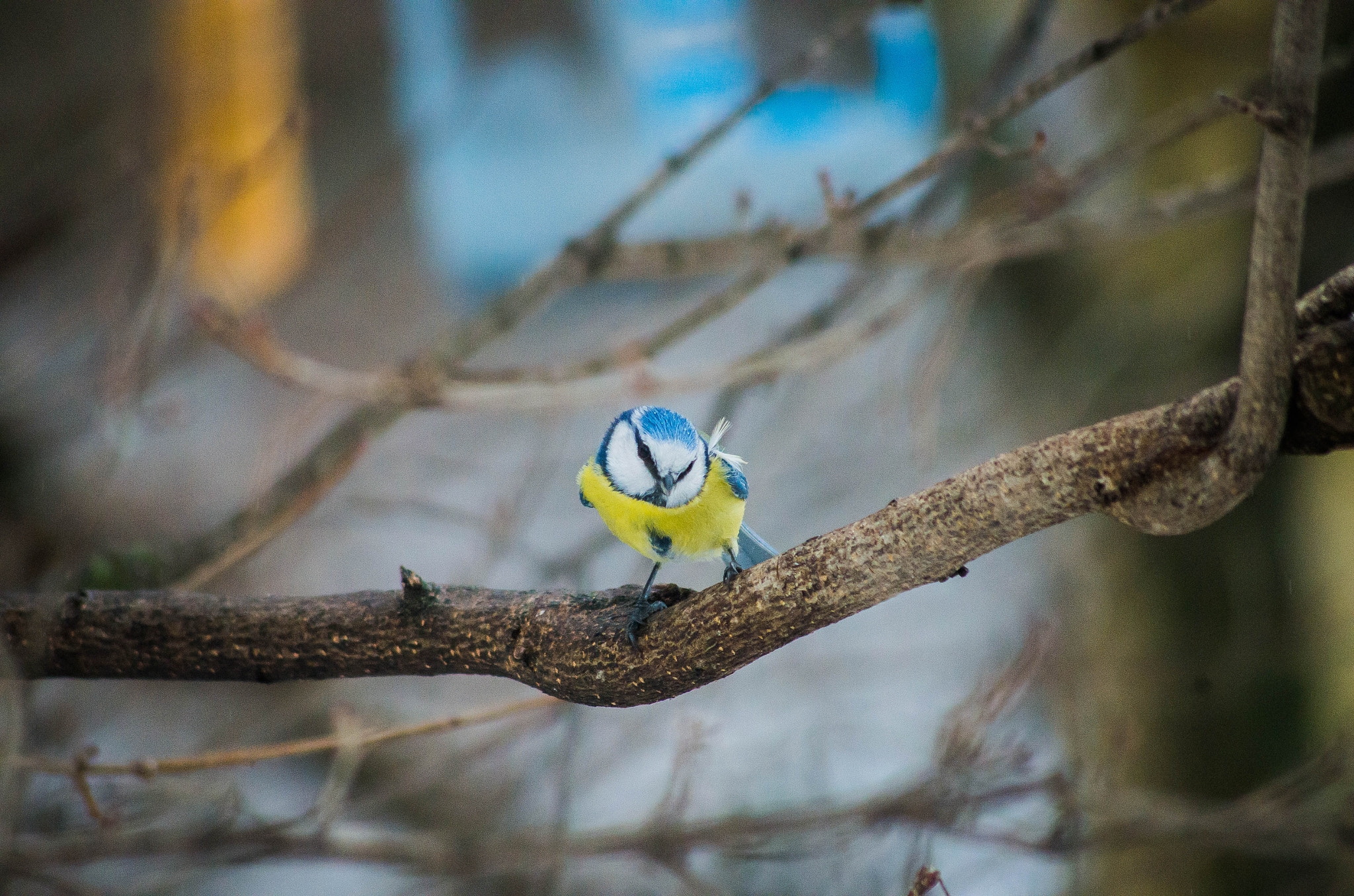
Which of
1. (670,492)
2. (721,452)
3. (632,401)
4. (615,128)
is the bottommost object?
(670,492)

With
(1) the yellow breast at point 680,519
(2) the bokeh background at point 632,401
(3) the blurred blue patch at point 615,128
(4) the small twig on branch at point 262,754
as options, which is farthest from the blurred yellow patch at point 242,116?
(1) the yellow breast at point 680,519

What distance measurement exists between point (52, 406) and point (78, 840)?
3.34ft

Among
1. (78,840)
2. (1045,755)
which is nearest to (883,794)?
(1045,755)

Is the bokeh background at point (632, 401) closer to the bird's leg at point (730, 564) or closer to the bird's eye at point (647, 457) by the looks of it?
the bird's leg at point (730, 564)

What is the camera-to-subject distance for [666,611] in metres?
0.69

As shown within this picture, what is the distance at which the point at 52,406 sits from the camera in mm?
1981

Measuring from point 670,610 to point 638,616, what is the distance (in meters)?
0.02

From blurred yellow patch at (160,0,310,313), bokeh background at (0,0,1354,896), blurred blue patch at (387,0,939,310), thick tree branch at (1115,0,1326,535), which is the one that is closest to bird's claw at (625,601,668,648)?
thick tree branch at (1115,0,1326,535)

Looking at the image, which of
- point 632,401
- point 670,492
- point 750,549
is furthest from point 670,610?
point 632,401

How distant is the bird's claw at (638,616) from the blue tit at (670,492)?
12 mm

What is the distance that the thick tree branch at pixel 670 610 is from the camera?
502 millimetres

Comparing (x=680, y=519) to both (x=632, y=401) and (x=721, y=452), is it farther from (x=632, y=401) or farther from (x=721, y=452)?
(x=632, y=401)

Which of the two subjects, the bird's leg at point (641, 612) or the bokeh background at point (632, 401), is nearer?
the bird's leg at point (641, 612)

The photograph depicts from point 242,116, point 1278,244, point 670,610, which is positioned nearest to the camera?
point 1278,244
